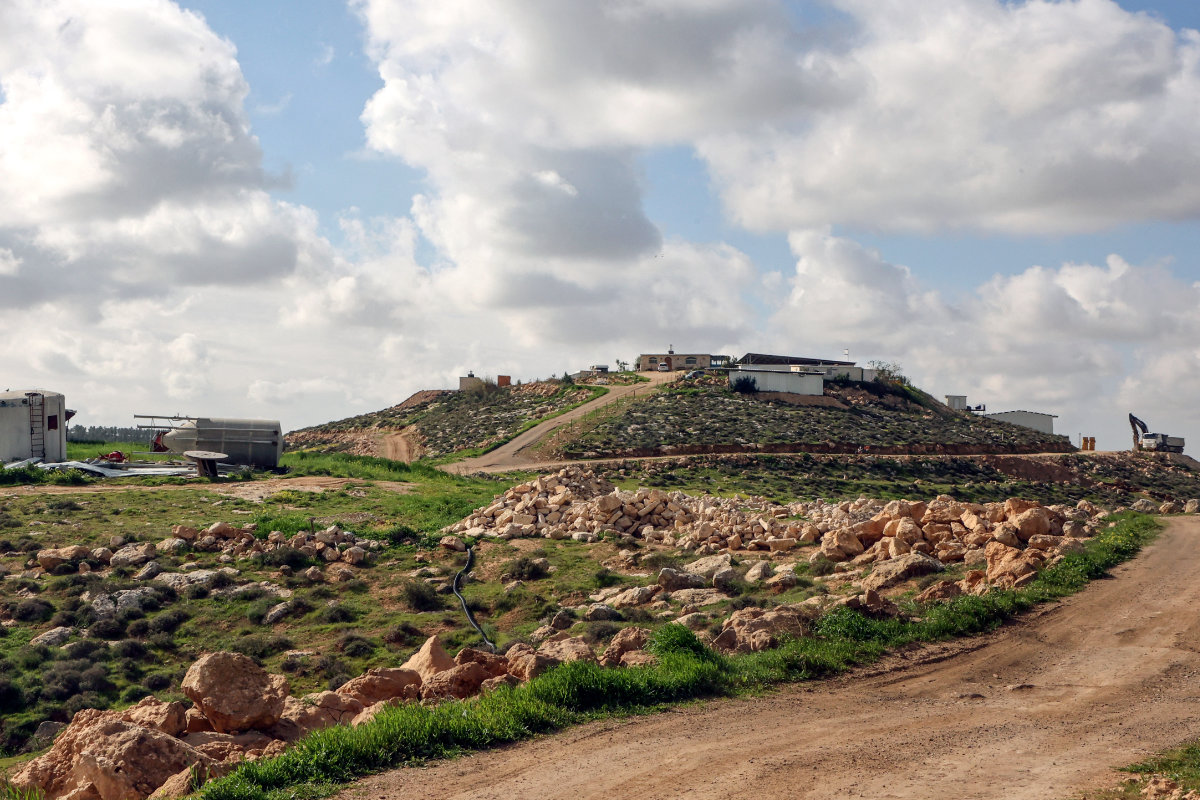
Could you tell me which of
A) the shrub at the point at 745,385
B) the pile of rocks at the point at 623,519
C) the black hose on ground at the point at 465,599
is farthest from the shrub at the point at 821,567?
the shrub at the point at 745,385

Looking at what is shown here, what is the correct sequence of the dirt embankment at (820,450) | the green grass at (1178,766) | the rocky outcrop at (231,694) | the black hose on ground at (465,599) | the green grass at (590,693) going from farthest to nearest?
the dirt embankment at (820,450), the black hose on ground at (465,599), the rocky outcrop at (231,694), the green grass at (590,693), the green grass at (1178,766)

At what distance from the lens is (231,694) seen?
364 inches

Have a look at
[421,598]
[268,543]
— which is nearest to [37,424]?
[268,543]

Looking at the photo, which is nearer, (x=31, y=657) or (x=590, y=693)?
(x=590, y=693)

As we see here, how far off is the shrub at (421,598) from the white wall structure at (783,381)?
5586cm

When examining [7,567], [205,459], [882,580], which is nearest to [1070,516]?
[882,580]

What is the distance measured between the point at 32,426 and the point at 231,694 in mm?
35773

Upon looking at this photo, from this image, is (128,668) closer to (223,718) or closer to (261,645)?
(261,645)

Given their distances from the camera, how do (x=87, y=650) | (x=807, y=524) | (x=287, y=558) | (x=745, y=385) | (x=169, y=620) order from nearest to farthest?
(x=87, y=650)
(x=169, y=620)
(x=287, y=558)
(x=807, y=524)
(x=745, y=385)

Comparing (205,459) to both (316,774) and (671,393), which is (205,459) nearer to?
(316,774)

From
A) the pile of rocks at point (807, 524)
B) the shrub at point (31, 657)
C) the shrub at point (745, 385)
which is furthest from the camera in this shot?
the shrub at point (745, 385)

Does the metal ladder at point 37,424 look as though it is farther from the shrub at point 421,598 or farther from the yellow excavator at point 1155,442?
the yellow excavator at point 1155,442

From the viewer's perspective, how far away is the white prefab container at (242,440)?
132ft

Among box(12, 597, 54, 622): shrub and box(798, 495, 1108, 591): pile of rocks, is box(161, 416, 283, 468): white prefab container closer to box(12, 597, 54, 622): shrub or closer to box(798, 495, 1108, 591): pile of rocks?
box(12, 597, 54, 622): shrub
